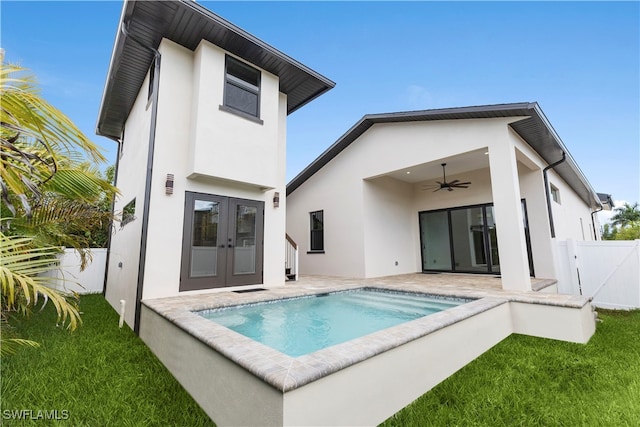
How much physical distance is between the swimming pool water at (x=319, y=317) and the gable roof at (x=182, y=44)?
516 centimetres

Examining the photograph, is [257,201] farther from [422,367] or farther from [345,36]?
[345,36]

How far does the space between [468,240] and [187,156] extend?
9.10 m

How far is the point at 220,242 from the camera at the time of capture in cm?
596

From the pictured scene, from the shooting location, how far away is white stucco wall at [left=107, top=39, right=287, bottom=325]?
528cm

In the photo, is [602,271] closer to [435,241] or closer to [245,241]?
[435,241]

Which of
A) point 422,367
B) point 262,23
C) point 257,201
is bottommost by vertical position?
point 422,367

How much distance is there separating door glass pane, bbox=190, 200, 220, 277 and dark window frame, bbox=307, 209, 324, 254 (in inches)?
203

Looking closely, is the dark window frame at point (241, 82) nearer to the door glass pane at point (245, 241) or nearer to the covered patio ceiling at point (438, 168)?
the door glass pane at point (245, 241)

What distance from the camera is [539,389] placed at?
2.94 m

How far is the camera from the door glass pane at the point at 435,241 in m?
10.5

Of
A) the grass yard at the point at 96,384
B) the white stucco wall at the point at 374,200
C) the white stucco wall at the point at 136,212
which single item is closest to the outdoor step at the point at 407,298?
the white stucco wall at the point at 374,200

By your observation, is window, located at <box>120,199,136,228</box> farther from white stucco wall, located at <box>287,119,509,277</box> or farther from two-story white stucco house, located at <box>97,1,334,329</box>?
white stucco wall, located at <box>287,119,509,277</box>

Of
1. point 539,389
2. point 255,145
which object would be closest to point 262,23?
point 255,145

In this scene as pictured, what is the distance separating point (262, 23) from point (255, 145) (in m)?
7.37
